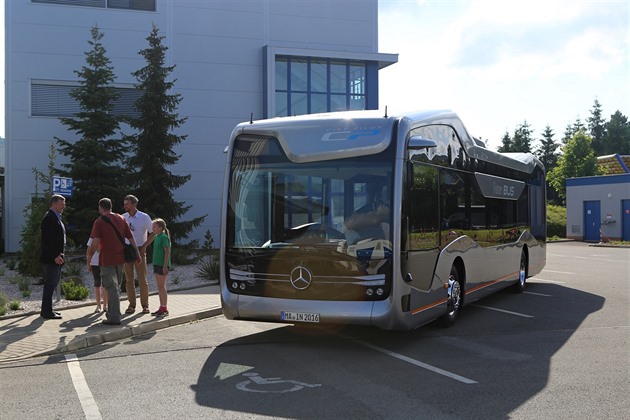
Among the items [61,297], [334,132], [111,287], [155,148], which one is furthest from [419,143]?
[155,148]

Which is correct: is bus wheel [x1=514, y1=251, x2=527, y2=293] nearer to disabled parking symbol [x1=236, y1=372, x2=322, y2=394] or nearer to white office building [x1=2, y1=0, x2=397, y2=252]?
disabled parking symbol [x1=236, y1=372, x2=322, y2=394]

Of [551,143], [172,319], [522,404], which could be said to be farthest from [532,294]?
[551,143]

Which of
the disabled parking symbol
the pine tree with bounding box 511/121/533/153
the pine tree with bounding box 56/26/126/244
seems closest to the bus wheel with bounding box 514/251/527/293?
the disabled parking symbol

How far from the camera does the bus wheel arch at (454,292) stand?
959 cm

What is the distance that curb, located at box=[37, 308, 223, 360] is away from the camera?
826 centimetres

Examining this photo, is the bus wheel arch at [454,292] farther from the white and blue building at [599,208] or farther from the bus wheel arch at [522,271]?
the white and blue building at [599,208]

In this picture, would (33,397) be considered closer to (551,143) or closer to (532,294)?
(532,294)

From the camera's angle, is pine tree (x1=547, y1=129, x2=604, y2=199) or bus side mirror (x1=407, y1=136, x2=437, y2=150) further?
pine tree (x1=547, y1=129, x2=604, y2=199)

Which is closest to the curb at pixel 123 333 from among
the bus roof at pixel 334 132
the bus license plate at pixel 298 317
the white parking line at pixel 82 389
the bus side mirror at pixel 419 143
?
the white parking line at pixel 82 389

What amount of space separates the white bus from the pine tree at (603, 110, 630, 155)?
11177 centimetres

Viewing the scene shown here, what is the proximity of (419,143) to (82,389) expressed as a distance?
4.74 m

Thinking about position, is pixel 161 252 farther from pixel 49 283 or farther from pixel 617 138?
pixel 617 138

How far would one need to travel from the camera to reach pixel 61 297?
13039 millimetres

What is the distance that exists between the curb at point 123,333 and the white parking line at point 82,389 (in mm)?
268
